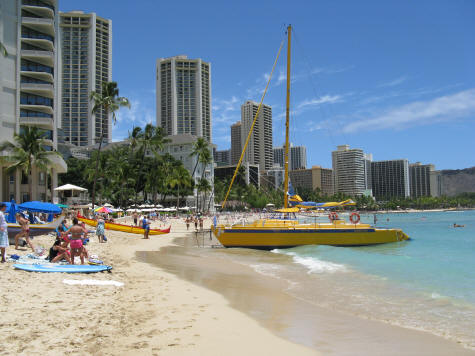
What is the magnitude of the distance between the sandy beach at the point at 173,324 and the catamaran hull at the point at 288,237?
39.7 ft

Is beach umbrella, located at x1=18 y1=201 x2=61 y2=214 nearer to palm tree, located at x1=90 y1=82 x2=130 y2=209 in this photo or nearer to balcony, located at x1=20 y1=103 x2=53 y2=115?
palm tree, located at x1=90 y1=82 x2=130 y2=209

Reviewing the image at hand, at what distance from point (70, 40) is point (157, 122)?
44.0 meters

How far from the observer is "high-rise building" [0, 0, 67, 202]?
40.1m

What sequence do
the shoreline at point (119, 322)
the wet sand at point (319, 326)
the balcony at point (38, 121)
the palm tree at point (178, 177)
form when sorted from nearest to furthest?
1. the shoreline at point (119, 322)
2. the wet sand at point (319, 326)
3. the balcony at point (38, 121)
4. the palm tree at point (178, 177)

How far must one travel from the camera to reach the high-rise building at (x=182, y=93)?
496 ft

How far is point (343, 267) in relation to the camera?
16281 mm

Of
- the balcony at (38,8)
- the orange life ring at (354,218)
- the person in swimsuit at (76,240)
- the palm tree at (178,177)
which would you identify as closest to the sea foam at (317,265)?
the orange life ring at (354,218)

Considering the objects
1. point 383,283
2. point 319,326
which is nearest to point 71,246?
point 319,326

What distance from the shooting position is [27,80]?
142 feet

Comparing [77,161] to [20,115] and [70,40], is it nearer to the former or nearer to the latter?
[20,115]

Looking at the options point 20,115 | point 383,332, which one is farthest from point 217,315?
point 20,115

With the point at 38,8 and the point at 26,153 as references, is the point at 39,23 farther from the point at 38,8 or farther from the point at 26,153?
the point at 26,153

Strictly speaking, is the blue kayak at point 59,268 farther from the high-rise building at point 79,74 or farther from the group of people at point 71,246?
the high-rise building at point 79,74

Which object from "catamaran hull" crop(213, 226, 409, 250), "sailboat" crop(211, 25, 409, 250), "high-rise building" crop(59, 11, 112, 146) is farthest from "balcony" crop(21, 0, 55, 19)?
"high-rise building" crop(59, 11, 112, 146)
